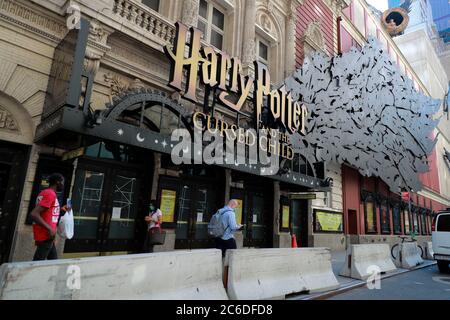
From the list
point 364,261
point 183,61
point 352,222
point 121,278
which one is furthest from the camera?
point 352,222

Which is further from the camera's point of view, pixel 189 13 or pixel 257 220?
pixel 257 220

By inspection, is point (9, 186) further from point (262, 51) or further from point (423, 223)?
point (423, 223)

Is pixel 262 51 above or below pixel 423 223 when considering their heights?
above

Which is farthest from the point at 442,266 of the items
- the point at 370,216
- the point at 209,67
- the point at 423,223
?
the point at 423,223

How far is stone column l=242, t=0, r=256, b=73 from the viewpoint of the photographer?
42.2ft

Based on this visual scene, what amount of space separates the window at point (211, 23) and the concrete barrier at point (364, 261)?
9.69 m

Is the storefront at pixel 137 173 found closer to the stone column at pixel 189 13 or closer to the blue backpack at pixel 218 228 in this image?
the blue backpack at pixel 218 228

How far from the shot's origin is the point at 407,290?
21.1ft

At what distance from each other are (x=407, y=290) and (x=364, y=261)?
5.22ft

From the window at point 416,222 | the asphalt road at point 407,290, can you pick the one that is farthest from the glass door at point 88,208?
the window at point 416,222

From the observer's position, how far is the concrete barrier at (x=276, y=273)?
457cm

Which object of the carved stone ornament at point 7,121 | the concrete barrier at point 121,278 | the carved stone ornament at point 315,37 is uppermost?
the carved stone ornament at point 315,37

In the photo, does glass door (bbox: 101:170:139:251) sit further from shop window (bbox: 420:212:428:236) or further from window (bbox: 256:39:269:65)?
shop window (bbox: 420:212:428:236)
